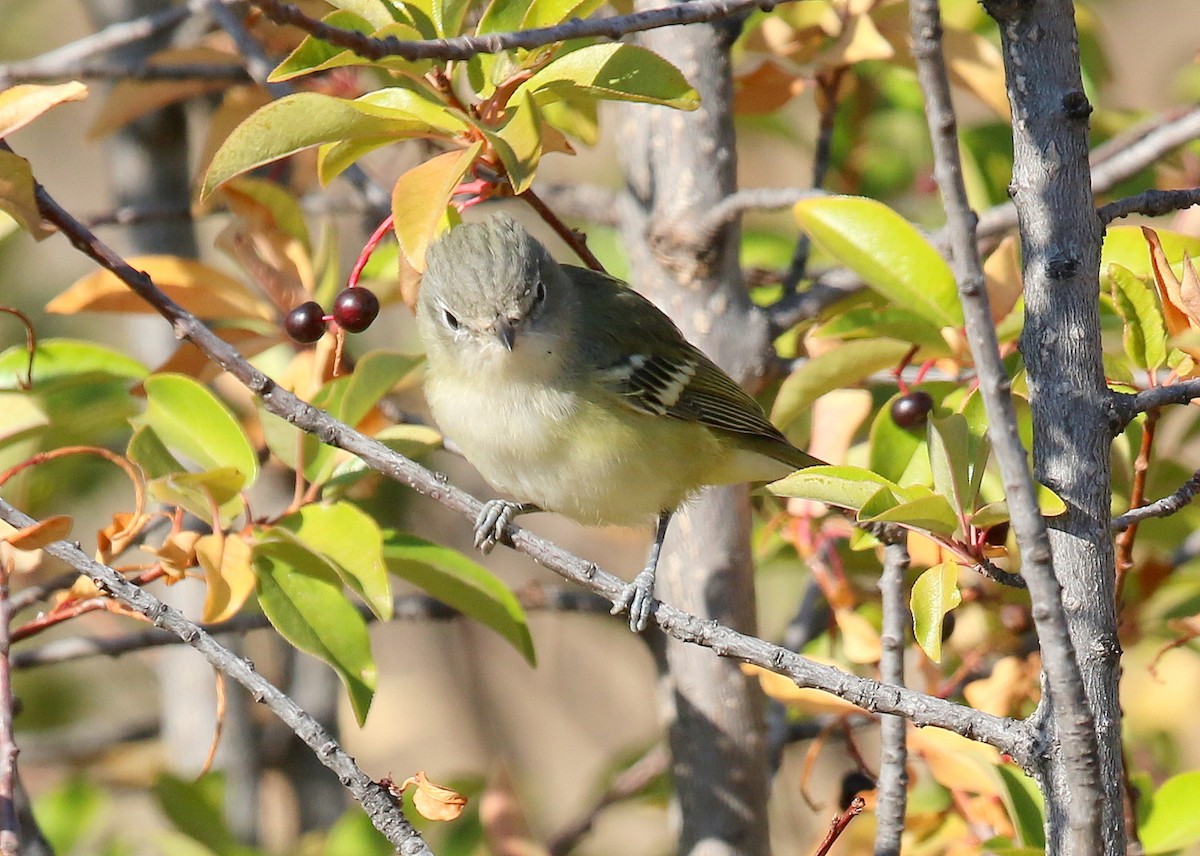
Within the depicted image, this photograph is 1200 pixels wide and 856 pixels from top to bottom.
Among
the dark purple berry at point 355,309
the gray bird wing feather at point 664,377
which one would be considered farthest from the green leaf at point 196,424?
the gray bird wing feather at point 664,377

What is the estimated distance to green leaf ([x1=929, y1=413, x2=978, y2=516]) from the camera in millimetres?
1865

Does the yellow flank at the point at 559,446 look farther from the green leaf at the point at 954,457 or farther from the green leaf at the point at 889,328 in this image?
the green leaf at the point at 954,457

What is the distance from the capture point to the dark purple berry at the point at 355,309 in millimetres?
2521

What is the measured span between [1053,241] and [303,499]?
5.02 ft

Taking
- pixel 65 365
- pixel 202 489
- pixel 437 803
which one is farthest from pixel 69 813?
pixel 437 803

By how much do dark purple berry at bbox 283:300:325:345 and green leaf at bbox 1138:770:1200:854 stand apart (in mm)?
1840

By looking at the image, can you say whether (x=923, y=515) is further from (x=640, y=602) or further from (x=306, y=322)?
(x=306, y=322)

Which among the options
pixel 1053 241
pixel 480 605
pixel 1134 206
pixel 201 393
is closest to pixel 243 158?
pixel 201 393

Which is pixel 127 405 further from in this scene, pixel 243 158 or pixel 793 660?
pixel 793 660

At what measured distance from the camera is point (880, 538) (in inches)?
93.0

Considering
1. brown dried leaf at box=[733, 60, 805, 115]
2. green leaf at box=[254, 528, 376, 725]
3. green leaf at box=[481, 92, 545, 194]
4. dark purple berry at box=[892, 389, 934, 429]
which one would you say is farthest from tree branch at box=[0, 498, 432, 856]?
brown dried leaf at box=[733, 60, 805, 115]

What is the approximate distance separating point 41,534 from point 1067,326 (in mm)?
1568

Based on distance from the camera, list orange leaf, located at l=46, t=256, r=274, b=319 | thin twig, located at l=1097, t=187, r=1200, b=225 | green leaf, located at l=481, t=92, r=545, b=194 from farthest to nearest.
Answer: orange leaf, located at l=46, t=256, r=274, b=319 → green leaf, located at l=481, t=92, r=545, b=194 → thin twig, located at l=1097, t=187, r=1200, b=225

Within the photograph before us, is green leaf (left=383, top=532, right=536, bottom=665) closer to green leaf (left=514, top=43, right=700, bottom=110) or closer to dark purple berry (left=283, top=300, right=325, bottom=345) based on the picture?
dark purple berry (left=283, top=300, right=325, bottom=345)
